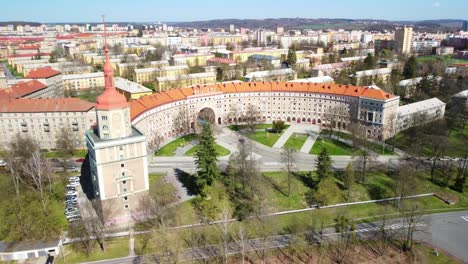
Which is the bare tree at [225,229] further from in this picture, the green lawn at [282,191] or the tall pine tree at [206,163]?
the green lawn at [282,191]

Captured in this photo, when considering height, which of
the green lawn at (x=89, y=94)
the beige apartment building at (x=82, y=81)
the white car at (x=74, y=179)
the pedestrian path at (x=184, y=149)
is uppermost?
the beige apartment building at (x=82, y=81)

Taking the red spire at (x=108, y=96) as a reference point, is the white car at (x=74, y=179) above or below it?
below

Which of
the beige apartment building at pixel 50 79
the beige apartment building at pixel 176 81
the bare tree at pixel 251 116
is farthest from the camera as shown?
the beige apartment building at pixel 176 81

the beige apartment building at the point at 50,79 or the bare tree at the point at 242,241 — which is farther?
the beige apartment building at the point at 50,79

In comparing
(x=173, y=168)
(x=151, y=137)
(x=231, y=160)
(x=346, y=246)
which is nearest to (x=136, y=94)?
(x=151, y=137)

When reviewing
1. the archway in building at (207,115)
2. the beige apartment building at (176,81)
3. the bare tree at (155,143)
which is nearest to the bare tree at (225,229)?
the bare tree at (155,143)

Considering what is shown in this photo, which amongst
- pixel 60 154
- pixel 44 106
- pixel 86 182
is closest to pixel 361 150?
pixel 86 182

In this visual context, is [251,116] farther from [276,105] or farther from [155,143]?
[155,143]

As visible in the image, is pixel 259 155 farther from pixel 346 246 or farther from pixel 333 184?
pixel 346 246
